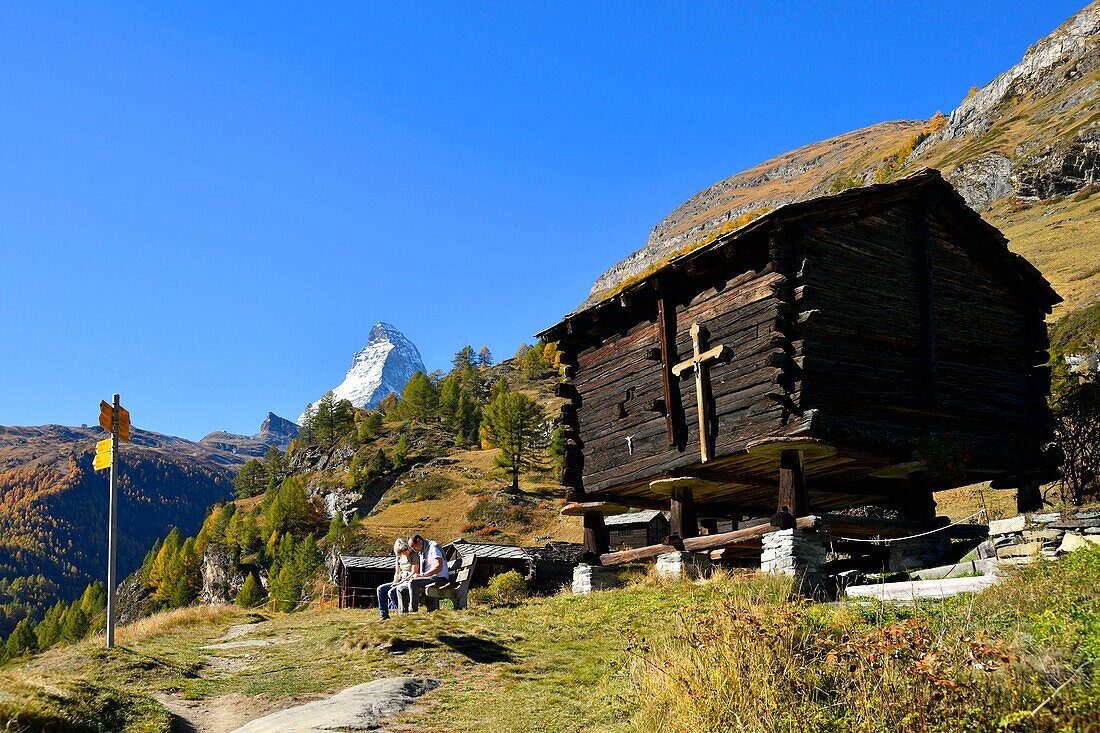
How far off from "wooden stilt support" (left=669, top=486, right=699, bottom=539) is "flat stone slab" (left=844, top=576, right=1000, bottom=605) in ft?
20.1

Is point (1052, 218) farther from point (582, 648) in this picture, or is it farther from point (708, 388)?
point (582, 648)

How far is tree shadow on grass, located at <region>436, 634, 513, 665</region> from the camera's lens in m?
11.9

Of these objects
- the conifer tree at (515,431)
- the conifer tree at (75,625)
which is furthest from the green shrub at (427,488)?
the conifer tree at (75,625)

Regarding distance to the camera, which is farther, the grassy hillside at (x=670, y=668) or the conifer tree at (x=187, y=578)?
the conifer tree at (x=187, y=578)

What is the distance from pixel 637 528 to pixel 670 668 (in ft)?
119

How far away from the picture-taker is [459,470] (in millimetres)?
84312

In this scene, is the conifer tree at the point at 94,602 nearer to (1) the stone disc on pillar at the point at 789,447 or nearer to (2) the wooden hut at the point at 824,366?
(2) the wooden hut at the point at 824,366

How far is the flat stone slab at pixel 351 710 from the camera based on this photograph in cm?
860

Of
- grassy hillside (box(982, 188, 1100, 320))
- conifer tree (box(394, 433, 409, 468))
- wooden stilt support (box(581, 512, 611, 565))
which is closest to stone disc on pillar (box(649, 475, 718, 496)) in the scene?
wooden stilt support (box(581, 512, 611, 565))

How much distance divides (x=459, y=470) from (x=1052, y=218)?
181 ft

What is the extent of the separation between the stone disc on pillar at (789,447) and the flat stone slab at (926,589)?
3.27 meters

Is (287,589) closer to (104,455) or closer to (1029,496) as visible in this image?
(104,455)

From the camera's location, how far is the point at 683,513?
63.2 ft

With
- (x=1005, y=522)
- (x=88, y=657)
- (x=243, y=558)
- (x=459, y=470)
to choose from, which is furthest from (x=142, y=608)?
(x=1005, y=522)
